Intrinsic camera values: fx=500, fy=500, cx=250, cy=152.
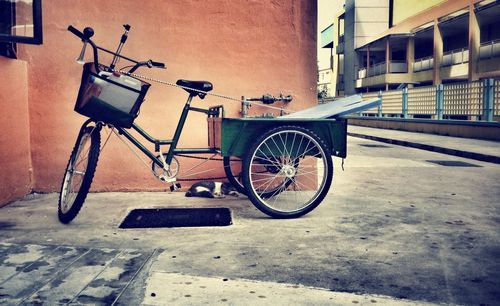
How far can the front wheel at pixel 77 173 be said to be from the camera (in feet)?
13.4

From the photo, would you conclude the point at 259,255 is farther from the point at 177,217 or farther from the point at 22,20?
the point at 22,20

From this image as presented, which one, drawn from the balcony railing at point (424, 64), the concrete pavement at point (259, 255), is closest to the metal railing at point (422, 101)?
the balcony railing at point (424, 64)

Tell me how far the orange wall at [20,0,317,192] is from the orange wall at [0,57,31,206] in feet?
0.41

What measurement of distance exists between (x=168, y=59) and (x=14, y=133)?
5.76 ft

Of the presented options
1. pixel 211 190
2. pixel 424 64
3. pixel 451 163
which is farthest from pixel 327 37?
pixel 211 190

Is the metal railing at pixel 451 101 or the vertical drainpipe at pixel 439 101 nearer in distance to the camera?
the metal railing at pixel 451 101

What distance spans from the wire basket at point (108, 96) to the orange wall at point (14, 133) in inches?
49.3

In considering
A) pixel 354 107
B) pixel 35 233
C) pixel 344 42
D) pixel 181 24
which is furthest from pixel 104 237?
pixel 344 42

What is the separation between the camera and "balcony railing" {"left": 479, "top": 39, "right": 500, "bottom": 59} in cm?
2298

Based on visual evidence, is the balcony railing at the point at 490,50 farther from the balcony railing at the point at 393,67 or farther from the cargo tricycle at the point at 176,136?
the cargo tricycle at the point at 176,136

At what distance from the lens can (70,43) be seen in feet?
17.4

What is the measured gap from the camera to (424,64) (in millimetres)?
31641

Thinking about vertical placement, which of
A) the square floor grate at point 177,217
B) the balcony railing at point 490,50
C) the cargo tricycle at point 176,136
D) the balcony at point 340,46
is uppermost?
the balcony at point 340,46

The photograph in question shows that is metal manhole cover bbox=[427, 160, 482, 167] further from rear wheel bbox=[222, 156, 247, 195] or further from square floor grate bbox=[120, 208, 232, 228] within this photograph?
square floor grate bbox=[120, 208, 232, 228]
